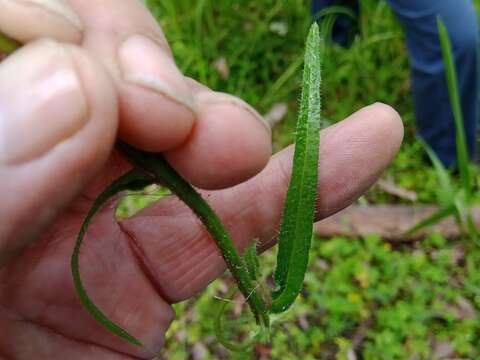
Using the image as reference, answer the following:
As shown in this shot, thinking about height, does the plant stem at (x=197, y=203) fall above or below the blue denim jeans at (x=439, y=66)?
above

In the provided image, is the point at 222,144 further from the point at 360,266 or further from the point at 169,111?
the point at 360,266

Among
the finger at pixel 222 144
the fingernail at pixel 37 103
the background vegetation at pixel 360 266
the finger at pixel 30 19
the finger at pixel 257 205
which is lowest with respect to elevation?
the background vegetation at pixel 360 266

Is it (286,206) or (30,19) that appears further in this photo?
(286,206)

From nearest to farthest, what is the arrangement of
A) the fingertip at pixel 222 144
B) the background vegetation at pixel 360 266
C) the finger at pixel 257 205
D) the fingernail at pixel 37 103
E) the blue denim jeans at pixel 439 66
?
→ 1. the fingernail at pixel 37 103
2. the fingertip at pixel 222 144
3. the finger at pixel 257 205
4. the background vegetation at pixel 360 266
5. the blue denim jeans at pixel 439 66

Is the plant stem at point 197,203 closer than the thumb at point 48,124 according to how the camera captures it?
No

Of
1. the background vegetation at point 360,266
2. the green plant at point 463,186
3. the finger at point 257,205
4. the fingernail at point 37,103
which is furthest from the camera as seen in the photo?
the background vegetation at point 360,266

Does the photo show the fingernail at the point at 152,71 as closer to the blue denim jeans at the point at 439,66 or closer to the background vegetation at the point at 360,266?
the background vegetation at the point at 360,266

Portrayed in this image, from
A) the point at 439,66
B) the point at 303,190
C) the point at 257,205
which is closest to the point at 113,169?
the point at 257,205

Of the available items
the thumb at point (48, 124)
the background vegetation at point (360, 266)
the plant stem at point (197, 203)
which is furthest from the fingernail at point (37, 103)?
the background vegetation at point (360, 266)
